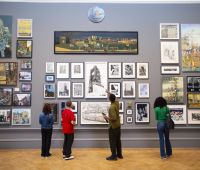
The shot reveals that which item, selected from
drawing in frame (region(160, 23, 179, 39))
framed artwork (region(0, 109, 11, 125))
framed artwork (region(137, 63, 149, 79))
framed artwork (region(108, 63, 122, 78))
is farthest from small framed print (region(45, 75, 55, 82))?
drawing in frame (region(160, 23, 179, 39))

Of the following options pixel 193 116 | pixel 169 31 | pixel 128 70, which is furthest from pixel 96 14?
pixel 193 116

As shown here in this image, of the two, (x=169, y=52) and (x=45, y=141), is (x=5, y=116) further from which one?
(x=169, y=52)

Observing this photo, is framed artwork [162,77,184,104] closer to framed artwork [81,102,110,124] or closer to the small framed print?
framed artwork [81,102,110,124]

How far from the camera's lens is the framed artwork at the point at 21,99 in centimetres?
912

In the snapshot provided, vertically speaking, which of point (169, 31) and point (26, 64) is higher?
point (169, 31)

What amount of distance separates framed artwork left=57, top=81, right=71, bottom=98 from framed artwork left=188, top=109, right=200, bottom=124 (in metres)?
4.27

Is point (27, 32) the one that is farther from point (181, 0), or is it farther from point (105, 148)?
point (181, 0)

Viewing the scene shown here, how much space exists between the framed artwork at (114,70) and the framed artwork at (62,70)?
58.8 inches

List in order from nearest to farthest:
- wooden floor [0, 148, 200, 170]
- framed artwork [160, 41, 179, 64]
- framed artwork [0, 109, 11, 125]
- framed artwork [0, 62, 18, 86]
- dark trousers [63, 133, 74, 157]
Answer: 1. wooden floor [0, 148, 200, 170]
2. dark trousers [63, 133, 74, 157]
3. framed artwork [0, 109, 11, 125]
4. framed artwork [0, 62, 18, 86]
5. framed artwork [160, 41, 179, 64]

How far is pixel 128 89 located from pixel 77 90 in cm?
178

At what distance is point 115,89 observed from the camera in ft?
30.4

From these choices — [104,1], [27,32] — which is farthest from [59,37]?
[104,1]

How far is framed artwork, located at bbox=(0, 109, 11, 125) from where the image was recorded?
9.02 m

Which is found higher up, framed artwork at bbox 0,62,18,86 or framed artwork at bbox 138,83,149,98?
framed artwork at bbox 0,62,18,86
